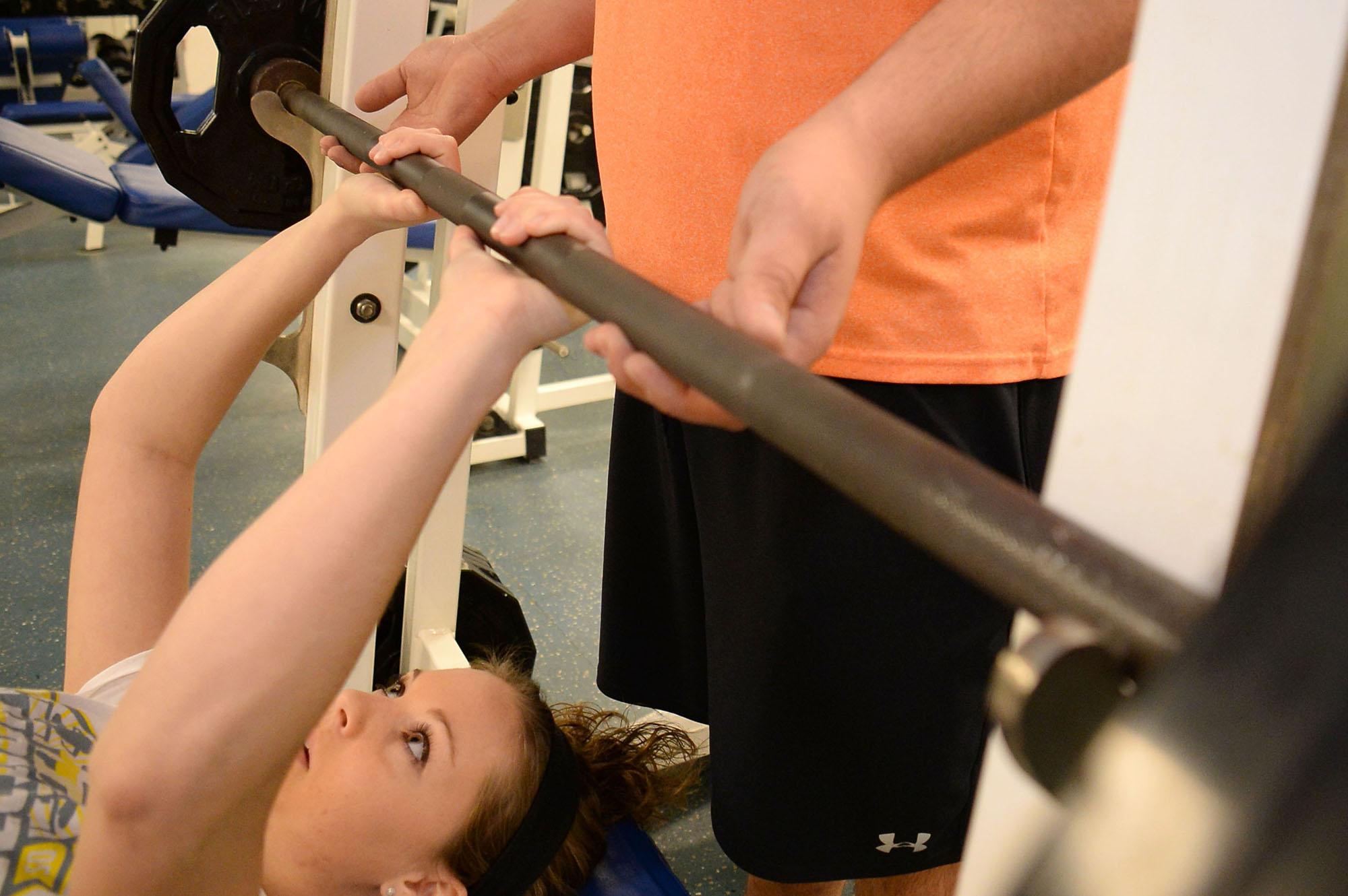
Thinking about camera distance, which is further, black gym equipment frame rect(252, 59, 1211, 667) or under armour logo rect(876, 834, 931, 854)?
under armour logo rect(876, 834, 931, 854)

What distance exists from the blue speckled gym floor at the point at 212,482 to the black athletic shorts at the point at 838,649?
0.81 m

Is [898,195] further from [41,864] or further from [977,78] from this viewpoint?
[41,864]

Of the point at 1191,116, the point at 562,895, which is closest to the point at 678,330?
the point at 1191,116

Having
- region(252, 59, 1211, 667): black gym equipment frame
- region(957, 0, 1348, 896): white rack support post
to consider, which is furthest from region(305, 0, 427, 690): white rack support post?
region(957, 0, 1348, 896): white rack support post

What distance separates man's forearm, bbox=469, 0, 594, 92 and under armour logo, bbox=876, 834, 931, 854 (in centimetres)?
90

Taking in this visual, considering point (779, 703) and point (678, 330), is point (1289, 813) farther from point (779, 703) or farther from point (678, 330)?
point (779, 703)

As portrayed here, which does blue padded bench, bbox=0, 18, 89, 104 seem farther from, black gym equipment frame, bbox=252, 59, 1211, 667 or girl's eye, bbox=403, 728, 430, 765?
black gym equipment frame, bbox=252, 59, 1211, 667

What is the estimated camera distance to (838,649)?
36.1 inches

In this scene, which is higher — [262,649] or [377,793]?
[262,649]

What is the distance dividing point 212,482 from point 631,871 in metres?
1.79

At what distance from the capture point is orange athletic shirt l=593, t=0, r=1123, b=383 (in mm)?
797

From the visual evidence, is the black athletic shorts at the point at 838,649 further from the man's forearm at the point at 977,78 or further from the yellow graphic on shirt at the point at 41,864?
the yellow graphic on shirt at the point at 41,864

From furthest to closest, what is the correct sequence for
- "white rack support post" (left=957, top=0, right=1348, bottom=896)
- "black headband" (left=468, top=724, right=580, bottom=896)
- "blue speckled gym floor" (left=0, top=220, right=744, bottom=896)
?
"blue speckled gym floor" (left=0, top=220, right=744, bottom=896) → "black headband" (left=468, top=724, right=580, bottom=896) → "white rack support post" (left=957, top=0, right=1348, bottom=896)

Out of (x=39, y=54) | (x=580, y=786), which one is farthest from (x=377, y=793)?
(x=39, y=54)
